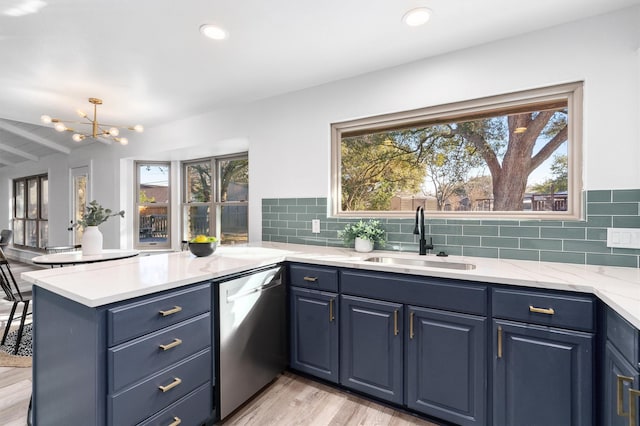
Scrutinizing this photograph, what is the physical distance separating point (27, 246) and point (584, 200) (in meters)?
10.2

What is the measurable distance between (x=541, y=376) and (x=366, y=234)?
51.8 inches

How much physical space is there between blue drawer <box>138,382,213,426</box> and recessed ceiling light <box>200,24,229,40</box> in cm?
207

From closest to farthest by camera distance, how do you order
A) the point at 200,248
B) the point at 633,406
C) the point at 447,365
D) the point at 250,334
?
the point at 633,406 < the point at 447,365 < the point at 250,334 < the point at 200,248

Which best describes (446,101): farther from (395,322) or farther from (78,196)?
(78,196)

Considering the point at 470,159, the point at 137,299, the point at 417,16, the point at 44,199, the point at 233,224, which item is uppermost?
the point at 417,16

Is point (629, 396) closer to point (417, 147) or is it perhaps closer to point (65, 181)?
point (417, 147)

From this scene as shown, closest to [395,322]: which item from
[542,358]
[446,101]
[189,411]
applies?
[542,358]

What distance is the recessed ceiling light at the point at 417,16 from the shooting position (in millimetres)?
1729

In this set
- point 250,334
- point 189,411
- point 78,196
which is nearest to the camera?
point 189,411

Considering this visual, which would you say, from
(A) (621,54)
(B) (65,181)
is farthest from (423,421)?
(B) (65,181)

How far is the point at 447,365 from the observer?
1.61 meters

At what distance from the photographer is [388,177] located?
2.58 metres

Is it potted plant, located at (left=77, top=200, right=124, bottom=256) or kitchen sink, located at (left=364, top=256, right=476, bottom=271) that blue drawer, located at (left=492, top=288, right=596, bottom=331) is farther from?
potted plant, located at (left=77, top=200, right=124, bottom=256)

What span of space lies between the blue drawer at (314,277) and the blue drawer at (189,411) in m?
0.80
